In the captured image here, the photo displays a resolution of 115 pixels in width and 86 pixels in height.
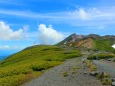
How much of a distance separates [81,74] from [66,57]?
120ft

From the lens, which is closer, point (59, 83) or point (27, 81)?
point (59, 83)

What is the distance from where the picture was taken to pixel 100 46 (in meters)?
122

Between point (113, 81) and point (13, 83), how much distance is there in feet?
41.6

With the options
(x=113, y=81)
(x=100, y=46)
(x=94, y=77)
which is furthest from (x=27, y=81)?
(x=100, y=46)

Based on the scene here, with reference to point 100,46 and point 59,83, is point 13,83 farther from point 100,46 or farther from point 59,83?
point 100,46

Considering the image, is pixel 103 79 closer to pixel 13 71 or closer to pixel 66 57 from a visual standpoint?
pixel 13 71

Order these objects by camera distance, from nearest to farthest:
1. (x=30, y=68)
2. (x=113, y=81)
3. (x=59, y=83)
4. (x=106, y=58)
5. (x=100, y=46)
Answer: (x=113, y=81)
(x=59, y=83)
(x=30, y=68)
(x=106, y=58)
(x=100, y=46)

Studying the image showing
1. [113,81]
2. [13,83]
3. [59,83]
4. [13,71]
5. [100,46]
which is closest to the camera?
[113,81]

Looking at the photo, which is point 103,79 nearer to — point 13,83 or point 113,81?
point 113,81

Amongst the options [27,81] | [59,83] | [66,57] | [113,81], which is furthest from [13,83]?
[66,57]

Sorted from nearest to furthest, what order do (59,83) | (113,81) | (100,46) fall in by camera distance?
(113,81) → (59,83) → (100,46)

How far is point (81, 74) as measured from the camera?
4009 cm

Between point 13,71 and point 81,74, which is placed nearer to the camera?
point 81,74

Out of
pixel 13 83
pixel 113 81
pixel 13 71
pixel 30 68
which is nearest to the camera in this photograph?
pixel 113 81
